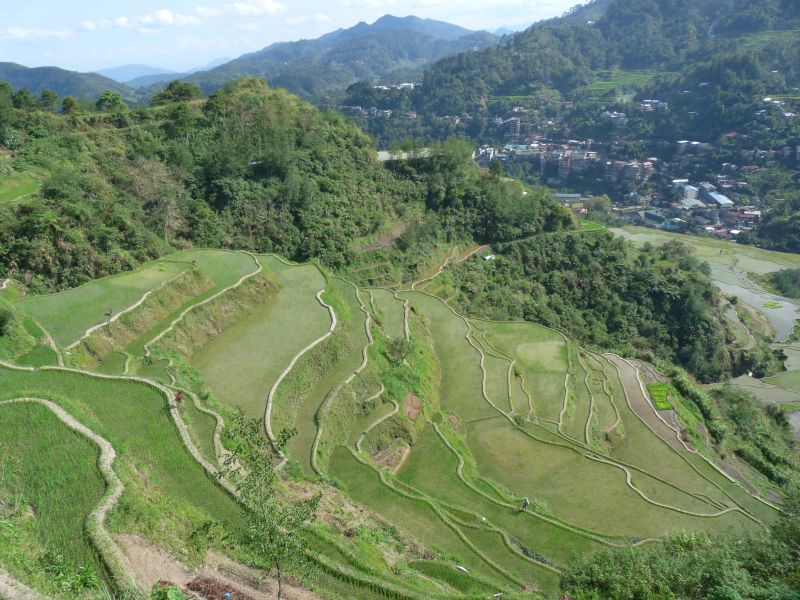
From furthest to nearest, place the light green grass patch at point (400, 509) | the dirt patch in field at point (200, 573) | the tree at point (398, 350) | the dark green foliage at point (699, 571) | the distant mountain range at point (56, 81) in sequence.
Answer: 1. the distant mountain range at point (56, 81)
2. the tree at point (398, 350)
3. the light green grass patch at point (400, 509)
4. the dark green foliage at point (699, 571)
5. the dirt patch in field at point (200, 573)

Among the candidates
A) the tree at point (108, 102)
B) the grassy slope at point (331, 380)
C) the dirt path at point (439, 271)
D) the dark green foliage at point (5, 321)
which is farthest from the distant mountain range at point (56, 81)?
the dark green foliage at point (5, 321)

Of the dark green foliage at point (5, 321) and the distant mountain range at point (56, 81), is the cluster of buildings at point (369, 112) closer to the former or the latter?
the distant mountain range at point (56, 81)

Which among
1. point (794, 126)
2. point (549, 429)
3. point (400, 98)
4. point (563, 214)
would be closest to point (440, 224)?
point (563, 214)

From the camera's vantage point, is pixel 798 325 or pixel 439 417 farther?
pixel 798 325

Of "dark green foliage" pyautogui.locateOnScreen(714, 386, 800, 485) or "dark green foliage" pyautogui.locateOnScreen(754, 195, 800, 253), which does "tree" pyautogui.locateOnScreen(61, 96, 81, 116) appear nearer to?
"dark green foliage" pyautogui.locateOnScreen(714, 386, 800, 485)

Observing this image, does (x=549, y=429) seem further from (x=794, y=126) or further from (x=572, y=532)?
(x=794, y=126)
